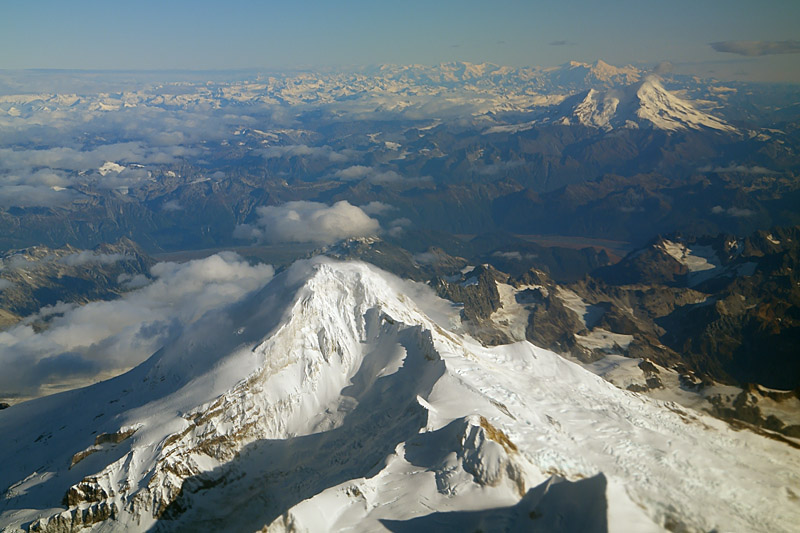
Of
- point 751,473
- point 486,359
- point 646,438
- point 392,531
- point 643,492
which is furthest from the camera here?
point 486,359

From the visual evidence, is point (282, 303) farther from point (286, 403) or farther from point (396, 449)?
point (396, 449)

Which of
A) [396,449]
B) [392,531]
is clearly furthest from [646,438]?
[392,531]

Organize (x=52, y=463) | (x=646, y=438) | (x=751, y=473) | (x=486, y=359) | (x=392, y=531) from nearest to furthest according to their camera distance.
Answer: (x=392, y=531)
(x=751, y=473)
(x=646, y=438)
(x=52, y=463)
(x=486, y=359)

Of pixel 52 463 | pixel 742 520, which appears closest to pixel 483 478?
pixel 742 520

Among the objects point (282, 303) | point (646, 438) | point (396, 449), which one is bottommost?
point (646, 438)

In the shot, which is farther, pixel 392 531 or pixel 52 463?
pixel 52 463

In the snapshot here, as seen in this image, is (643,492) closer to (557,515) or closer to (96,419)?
(557,515)

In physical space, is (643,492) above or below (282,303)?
below
